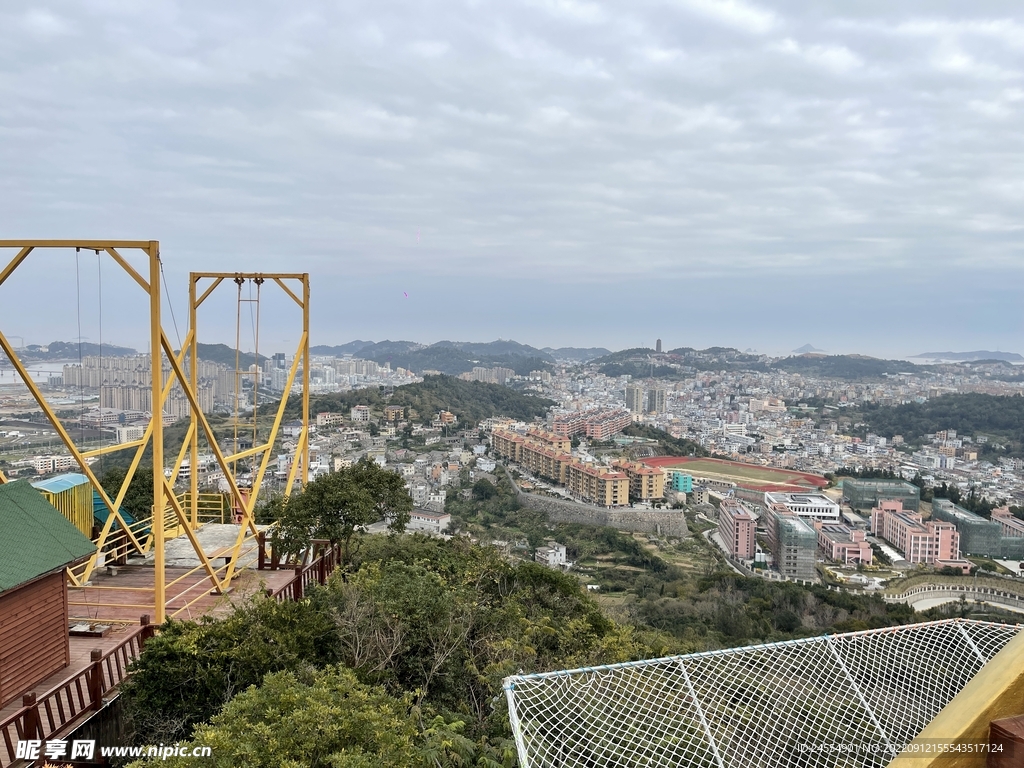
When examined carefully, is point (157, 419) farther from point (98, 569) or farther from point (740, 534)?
point (740, 534)

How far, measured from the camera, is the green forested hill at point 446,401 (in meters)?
50.6

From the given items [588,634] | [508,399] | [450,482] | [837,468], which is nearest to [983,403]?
[837,468]

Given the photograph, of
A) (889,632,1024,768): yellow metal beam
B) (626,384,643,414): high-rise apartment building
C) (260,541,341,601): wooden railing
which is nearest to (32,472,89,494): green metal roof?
(260,541,341,601): wooden railing

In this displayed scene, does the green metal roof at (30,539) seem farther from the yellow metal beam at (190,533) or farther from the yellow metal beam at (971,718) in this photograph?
the yellow metal beam at (971,718)

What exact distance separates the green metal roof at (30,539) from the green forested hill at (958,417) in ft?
233

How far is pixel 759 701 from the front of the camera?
2068 millimetres

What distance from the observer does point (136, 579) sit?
503 centimetres

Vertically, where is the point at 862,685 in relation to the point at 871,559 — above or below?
above

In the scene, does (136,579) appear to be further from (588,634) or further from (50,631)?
(588,634)

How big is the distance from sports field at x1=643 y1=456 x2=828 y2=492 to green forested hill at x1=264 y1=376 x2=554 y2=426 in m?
19.0

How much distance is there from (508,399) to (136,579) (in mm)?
68646

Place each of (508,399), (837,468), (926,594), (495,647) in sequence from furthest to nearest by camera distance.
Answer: (508,399), (837,468), (926,594), (495,647)

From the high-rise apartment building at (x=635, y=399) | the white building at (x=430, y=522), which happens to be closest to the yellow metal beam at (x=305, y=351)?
the white building at (x=430, y=522)

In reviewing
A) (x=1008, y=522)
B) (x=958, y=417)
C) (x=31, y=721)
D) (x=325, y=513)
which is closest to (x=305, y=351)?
(x=325, y=513)
